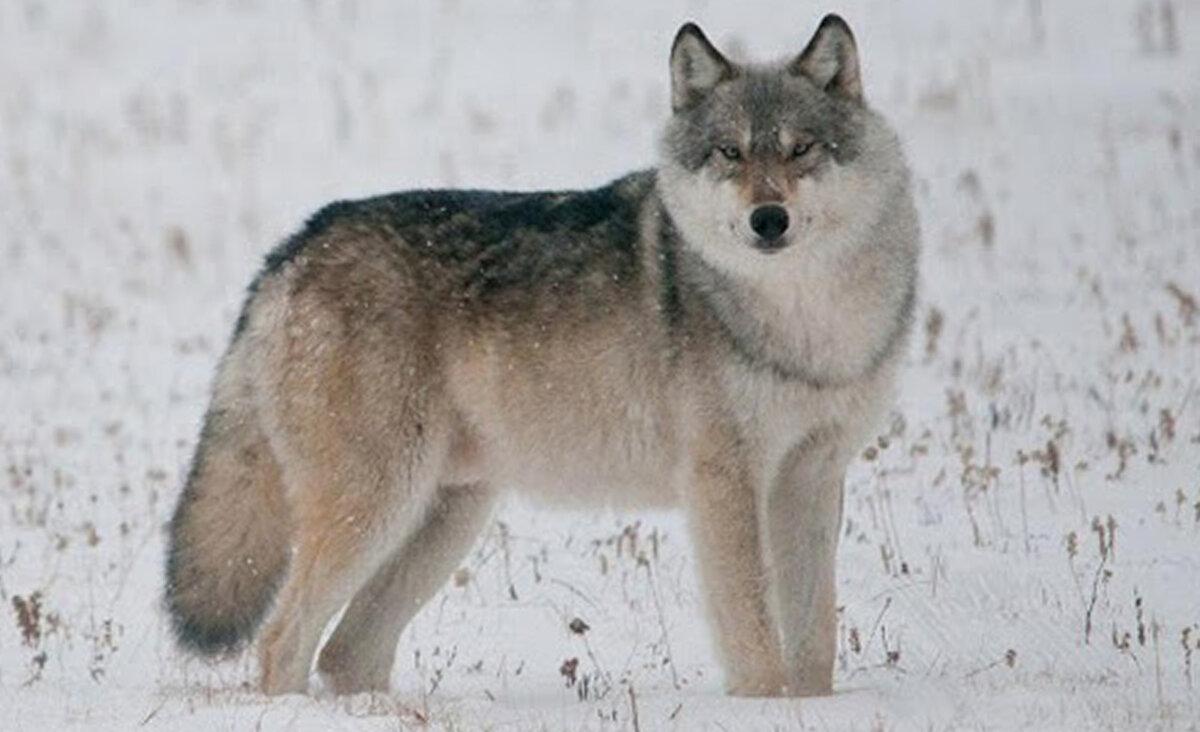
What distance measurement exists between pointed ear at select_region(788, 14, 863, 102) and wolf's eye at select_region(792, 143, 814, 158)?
0.32 m

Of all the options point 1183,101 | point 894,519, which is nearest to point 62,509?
point 894,519

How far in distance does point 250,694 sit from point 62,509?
251 centimetres

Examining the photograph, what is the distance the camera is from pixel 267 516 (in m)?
7.11

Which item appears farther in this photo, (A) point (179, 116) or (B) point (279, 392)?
(A) point (179, 116)

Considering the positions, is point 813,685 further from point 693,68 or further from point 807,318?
point 693,68

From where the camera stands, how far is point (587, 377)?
22.5ft

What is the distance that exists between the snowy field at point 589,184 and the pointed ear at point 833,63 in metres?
1.68

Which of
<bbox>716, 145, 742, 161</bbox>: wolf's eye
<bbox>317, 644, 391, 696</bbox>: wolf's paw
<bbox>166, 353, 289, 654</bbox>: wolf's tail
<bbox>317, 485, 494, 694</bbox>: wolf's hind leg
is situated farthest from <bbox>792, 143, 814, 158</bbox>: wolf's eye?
<bbox>317, 644, 391, 696</bbox>: wolf's paw

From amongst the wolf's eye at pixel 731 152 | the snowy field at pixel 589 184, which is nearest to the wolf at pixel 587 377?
the wolf's eye at pixel 731 152

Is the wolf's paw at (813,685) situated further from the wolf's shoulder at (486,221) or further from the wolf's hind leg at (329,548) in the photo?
the wolf's shoulder at (486,221)

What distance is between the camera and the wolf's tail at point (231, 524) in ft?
22.9

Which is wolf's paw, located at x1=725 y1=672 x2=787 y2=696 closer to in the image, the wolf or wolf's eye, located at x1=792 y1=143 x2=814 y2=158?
the wolf

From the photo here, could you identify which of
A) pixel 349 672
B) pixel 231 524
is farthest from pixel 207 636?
pixel 349 672

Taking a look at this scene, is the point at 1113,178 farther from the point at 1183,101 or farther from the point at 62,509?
the point at 62,509
